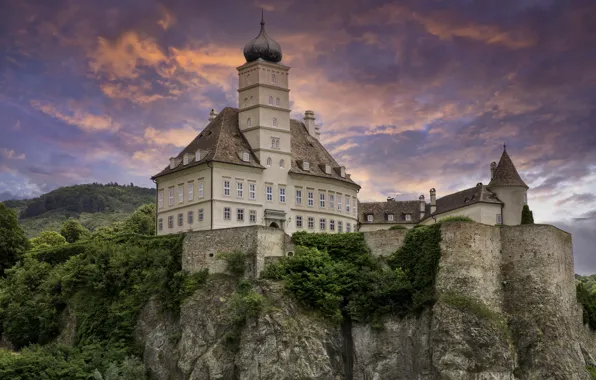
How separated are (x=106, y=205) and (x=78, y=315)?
10989 centimetres

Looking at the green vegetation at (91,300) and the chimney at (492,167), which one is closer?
the green vegetation at (91,300)

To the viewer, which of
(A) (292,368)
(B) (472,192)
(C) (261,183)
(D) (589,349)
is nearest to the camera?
(A) (292,368)

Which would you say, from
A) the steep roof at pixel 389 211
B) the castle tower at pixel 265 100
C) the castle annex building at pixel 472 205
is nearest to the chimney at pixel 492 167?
the castle annex building at pixel 472 205

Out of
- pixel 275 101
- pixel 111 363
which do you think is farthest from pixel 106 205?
pixel 111 363

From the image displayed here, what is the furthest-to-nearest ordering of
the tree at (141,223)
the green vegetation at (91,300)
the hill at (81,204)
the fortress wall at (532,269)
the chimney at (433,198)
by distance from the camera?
the hill at (81,204), the tree at (141,223), the chimney at (433,198), the green vegetation at (91,300), the fortress wall at (532,269)

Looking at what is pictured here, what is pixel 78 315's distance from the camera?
7312cm

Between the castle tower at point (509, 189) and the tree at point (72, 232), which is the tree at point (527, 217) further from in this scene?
the tree at point (72, 232)

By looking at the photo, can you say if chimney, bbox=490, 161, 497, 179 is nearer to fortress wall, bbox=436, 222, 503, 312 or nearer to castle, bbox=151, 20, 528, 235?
castle, bbox=151, 20, 528, 235

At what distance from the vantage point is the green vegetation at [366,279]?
64.9 meters

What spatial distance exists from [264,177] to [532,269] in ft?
84.9

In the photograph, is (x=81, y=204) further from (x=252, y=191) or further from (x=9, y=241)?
(x=252, y=191)

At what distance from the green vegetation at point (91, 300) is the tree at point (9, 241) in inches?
273

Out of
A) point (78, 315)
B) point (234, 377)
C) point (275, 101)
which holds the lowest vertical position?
point (234, 377)

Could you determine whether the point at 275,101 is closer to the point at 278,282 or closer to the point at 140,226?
the point at 278,282
